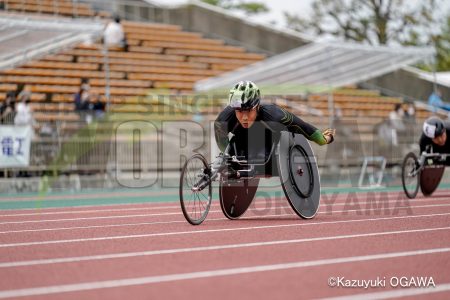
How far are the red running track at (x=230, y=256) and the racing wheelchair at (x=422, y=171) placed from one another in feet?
9.51

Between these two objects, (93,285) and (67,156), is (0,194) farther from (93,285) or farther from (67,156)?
(93,285)

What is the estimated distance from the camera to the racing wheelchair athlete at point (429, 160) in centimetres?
1608

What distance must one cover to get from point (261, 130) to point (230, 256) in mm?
4020

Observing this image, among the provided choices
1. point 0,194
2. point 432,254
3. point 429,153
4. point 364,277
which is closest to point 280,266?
point 364,277

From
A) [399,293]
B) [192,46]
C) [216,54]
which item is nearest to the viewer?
[399,293]

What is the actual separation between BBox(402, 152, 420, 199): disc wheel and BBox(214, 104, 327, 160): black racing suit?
4503 millimetres

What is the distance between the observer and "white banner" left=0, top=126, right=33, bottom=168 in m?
20.8

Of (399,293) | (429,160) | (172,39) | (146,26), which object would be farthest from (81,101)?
(399,293)

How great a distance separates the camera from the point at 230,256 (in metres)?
7.94

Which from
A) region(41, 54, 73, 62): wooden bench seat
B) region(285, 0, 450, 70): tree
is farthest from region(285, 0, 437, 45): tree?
region(41, 54, 73, 62): wooden bench seat

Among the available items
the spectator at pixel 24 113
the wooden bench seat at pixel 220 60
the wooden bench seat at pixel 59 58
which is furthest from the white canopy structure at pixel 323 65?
the wooden bench seat at pixel 220 60

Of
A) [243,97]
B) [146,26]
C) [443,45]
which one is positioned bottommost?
[243,97]

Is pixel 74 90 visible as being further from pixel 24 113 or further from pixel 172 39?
pixel 172 39

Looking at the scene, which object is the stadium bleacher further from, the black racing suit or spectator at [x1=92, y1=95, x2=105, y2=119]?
the black racing suit
